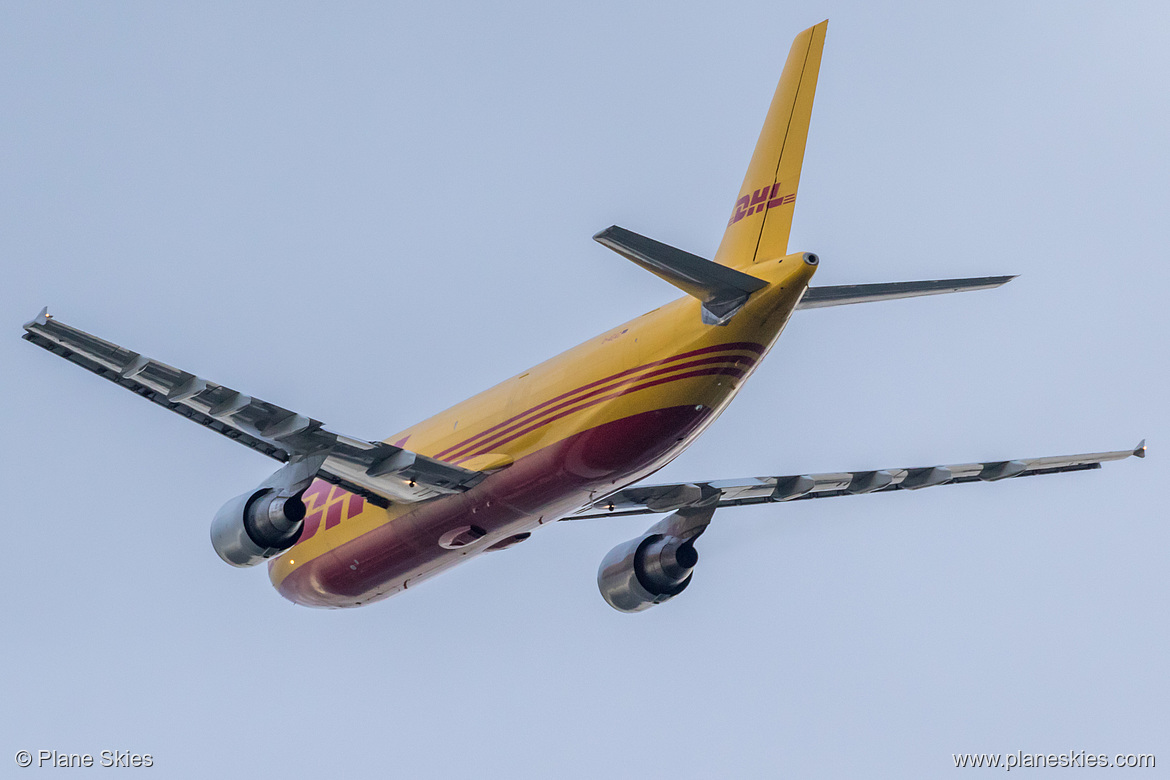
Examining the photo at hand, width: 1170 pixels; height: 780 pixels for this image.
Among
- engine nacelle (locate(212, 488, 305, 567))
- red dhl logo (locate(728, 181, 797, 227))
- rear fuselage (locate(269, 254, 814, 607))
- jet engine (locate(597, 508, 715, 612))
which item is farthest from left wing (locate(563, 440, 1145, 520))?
red dhl logo (locate(728, 181, 797, 227))

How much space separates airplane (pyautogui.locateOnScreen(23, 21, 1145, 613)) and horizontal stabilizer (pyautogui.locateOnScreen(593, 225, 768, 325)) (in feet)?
0.11

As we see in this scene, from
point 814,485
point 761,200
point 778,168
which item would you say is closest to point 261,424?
point 761,200

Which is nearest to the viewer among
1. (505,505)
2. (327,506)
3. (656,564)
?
(505,505)

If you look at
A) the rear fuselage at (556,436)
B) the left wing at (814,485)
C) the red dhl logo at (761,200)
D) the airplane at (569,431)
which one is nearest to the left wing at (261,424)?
the airplane at (569,431)

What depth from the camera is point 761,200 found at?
87.7 ft

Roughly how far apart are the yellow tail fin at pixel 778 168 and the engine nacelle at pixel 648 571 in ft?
29.2

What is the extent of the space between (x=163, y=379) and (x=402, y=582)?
776 cm

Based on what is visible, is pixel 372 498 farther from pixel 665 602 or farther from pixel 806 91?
pixel 806 91

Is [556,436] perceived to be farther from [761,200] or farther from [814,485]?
[814,485]

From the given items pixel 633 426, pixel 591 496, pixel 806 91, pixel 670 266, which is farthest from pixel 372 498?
pixel 806 91

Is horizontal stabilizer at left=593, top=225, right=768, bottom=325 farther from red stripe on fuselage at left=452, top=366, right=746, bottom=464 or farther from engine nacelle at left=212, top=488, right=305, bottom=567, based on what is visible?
engine nacelle at left=212, top=488, right=305, bottom=567

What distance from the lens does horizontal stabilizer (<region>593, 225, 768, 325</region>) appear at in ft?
73.6

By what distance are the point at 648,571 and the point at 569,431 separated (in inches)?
308

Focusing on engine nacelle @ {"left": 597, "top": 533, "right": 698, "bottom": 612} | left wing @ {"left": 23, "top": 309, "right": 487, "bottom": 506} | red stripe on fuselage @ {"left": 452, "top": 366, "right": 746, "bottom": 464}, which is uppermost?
left wing @ {"left": 23, "top": 309, "right": 487, "bottom": 506}
